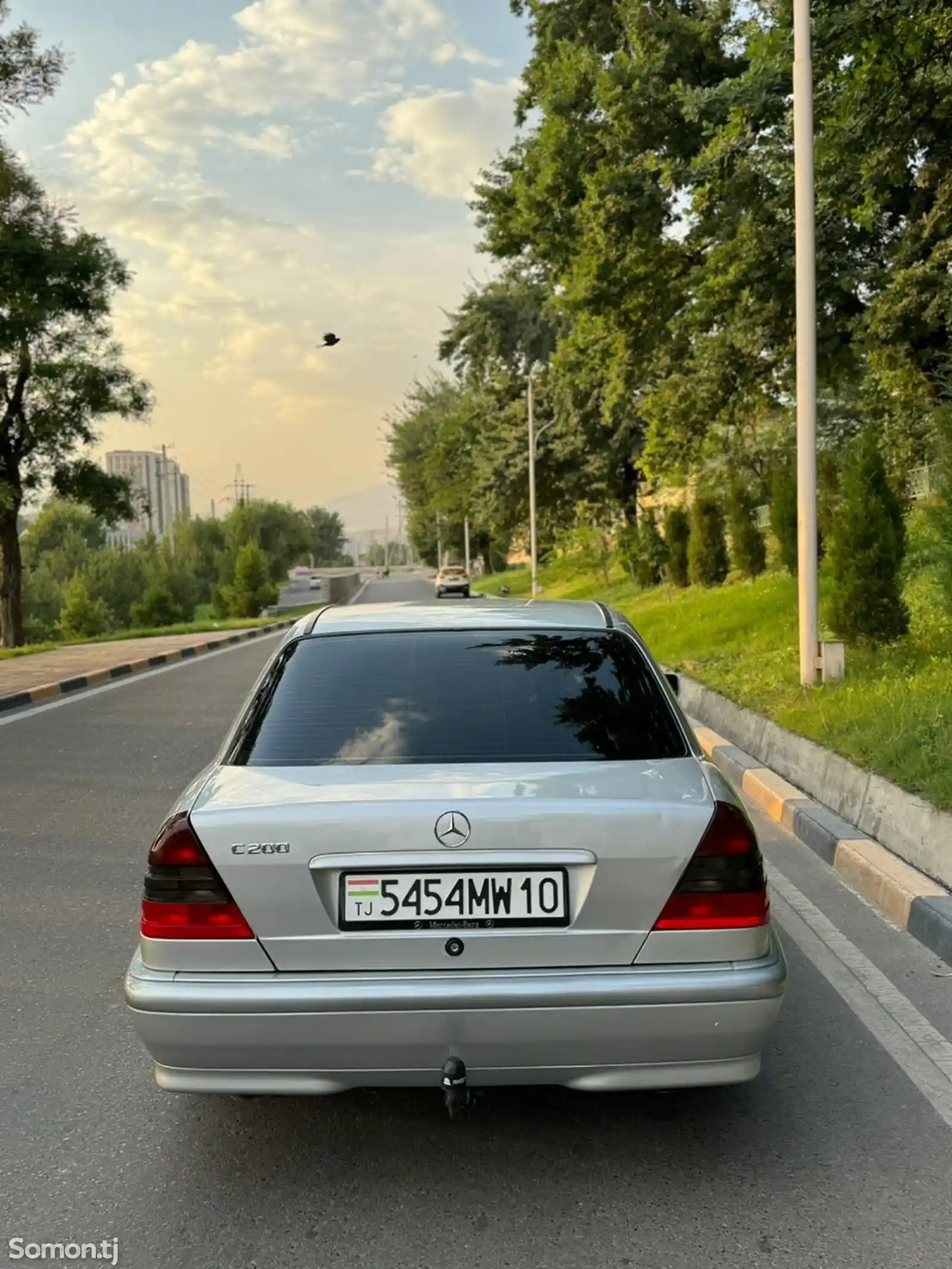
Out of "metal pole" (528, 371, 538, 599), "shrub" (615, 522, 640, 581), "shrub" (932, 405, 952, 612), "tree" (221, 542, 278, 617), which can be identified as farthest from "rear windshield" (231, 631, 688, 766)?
"tree" (221, 542, 278, 617)

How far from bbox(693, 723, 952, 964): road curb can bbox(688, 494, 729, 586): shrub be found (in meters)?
18.8

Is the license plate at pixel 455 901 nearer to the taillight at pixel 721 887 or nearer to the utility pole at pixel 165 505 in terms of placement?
the taillight at pixel 721 887

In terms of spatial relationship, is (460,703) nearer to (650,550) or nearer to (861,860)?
(861,860)

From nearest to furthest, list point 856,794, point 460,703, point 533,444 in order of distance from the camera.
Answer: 1. point 460,703
2. point 856,794
3. point 533,444

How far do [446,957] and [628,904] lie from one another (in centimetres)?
47

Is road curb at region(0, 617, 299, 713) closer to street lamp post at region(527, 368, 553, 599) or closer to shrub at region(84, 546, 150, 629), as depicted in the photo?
street lamp post at region(527, 368, 553, 599)

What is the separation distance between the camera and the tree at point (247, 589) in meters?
66.6

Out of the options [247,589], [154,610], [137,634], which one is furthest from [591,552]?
[154,610]

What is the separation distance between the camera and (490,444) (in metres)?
44.4

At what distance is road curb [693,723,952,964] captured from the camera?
206 inches

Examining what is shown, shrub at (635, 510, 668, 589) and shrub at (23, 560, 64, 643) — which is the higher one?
shrub at (635, 510, 668, 589)

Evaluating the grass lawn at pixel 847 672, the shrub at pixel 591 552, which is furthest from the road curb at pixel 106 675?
the shrub at pixel 591 552

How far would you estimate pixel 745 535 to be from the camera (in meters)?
24.5

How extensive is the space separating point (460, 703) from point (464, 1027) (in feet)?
3.36
